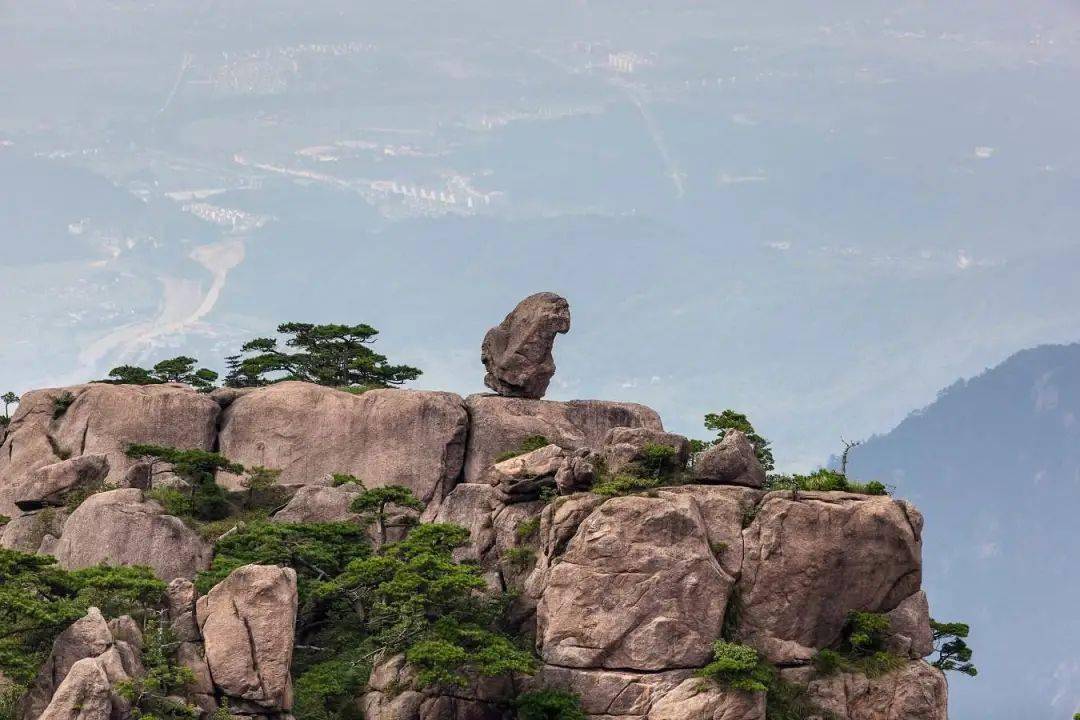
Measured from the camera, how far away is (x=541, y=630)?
67.0 metres

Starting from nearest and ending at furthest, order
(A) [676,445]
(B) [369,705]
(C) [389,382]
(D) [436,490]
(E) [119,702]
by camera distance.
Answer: (E) [119,702]
(B) [369,705]
(A) [676,445]
(D) [436,490]
(C) [389,382]

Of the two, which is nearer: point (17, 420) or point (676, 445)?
point (676, 445)

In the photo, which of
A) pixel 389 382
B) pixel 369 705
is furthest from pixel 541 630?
pixel 389 382

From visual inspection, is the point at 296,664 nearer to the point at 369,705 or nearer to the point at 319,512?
the point at 369,705

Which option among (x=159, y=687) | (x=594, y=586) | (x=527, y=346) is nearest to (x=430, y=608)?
(x=594, y=586)

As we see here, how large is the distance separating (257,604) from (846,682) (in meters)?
18.6

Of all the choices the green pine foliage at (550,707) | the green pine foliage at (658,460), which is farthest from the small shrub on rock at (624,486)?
the green pine foliage at (550,707)

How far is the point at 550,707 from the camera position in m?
64.0

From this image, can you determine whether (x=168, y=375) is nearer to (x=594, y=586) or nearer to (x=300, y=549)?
(x=300, y=549)

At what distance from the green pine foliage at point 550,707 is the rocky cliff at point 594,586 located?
737 mm

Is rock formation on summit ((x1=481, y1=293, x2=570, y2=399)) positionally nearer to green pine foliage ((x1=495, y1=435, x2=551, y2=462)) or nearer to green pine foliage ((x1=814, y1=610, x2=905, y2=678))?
green pine foliage ((x1=495, y1=435, x2=551, y2=462))

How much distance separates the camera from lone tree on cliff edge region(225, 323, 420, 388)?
91250mm

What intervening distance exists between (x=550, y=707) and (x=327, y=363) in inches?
1267

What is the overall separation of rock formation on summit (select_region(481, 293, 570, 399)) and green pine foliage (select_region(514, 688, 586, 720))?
21100 mm
